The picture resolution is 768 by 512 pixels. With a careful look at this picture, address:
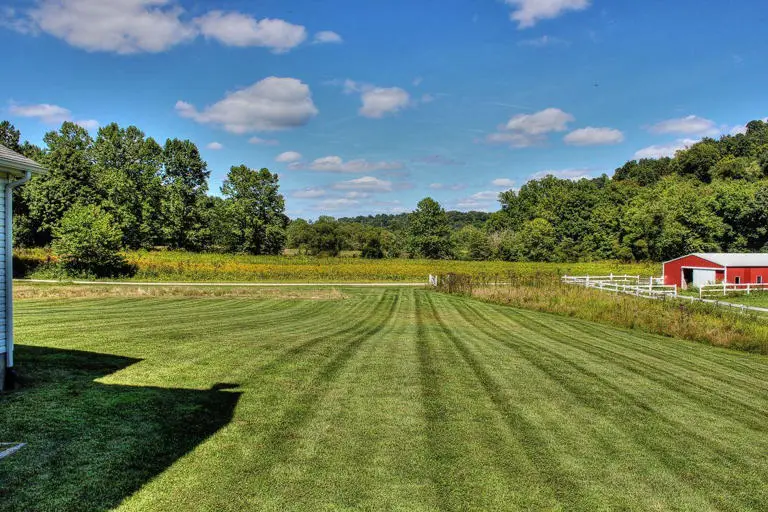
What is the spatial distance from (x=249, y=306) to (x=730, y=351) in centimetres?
1938

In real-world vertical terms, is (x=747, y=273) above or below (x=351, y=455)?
above

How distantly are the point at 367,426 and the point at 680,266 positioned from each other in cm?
4399

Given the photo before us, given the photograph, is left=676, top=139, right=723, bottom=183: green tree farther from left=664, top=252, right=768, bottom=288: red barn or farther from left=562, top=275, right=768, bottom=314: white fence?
left=562, top=275, right=768, bottom=314: white fence

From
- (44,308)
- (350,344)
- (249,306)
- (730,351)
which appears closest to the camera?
(350,344)

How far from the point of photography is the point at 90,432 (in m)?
5.48

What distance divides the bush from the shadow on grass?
3497 centimetres

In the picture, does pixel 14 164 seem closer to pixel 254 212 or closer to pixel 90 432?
pixel 90 432

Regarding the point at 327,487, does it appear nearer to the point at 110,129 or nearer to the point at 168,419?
the point at 168,419

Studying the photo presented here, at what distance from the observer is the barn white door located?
36.8 m

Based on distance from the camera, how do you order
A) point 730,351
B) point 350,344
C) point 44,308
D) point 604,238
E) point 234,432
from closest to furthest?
point 234,432
point 350,344
point 730,351
point 44,308
point 604,238

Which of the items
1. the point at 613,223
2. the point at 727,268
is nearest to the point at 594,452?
the point at 727,268

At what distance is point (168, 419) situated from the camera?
602 cm

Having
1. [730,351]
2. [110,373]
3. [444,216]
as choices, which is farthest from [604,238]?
[110,373]

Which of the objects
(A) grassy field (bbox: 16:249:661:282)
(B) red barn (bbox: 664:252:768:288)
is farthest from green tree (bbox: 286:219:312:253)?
(B) red barn (bbox: 664:252:768:288)
